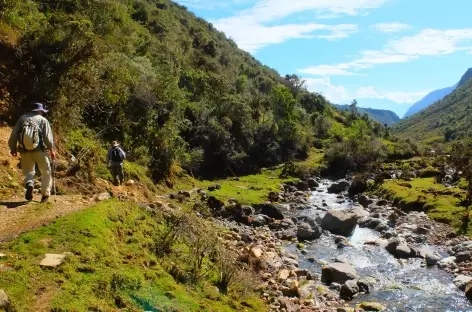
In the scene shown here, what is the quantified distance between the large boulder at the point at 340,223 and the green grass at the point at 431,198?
25.5ft

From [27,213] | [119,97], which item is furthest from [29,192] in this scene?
[119,97]

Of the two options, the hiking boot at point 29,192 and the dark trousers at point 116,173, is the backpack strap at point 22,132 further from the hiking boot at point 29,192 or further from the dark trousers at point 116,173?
the dark trousers at point 116,173

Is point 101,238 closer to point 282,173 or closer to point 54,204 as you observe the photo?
point 54,204

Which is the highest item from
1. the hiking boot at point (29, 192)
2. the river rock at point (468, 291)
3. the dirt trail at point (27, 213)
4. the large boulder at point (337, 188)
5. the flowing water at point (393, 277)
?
the hiking boot at point (29, 192)

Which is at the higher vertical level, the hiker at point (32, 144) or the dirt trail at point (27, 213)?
the hiker at point (32, 144)

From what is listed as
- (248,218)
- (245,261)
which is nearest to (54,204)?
(245,261)

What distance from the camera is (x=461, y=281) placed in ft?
65.6

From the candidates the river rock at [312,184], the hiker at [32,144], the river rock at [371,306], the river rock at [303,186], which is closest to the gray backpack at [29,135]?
the hiker at [32,144]

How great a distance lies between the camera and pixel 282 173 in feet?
191

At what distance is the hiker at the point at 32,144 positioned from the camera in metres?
12.0

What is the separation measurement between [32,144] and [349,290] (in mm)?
14408

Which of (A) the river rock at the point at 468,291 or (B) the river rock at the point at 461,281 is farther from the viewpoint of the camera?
(B) the river rock at the point at 461,281

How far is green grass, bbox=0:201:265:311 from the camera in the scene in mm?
8195

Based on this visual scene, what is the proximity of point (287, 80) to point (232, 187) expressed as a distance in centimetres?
10327
